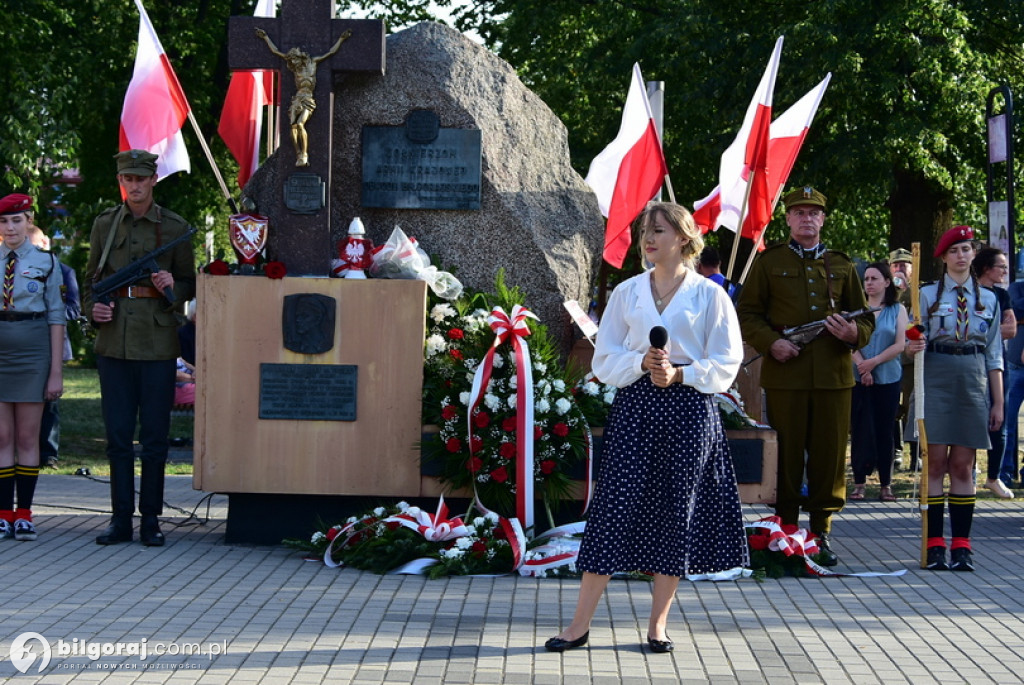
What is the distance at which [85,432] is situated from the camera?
629 inches

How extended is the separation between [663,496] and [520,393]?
2.06 meters

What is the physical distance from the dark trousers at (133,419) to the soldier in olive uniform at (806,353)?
11.2 ft

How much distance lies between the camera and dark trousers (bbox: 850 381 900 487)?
439 inches

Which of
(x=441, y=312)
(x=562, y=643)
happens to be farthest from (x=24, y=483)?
(x=562, y=643)

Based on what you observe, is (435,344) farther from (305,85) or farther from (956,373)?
(956,373)

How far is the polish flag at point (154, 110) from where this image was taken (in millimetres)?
8930

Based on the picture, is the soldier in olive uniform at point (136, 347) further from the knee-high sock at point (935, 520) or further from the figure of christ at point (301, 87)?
the knee-high sock at point (935, 520)

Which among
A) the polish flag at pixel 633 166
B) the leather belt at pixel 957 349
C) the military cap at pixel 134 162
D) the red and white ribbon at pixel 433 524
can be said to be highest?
the polish flag at pixel 633 166

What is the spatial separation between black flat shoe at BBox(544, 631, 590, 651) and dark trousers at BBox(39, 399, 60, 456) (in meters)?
6.75

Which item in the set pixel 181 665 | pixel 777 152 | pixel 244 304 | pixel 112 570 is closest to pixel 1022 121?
pixel 777 152

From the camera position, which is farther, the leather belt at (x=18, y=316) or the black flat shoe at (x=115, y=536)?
the leather belt at (x=18, y=316)

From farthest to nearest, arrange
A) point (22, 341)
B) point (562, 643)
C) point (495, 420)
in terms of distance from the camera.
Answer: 1. point (22, 341)
2. point (495, 420)
3. point (562, 643)

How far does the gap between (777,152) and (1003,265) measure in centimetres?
183

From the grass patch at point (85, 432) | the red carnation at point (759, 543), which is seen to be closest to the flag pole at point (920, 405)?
the red carnation at point (759, 543)
